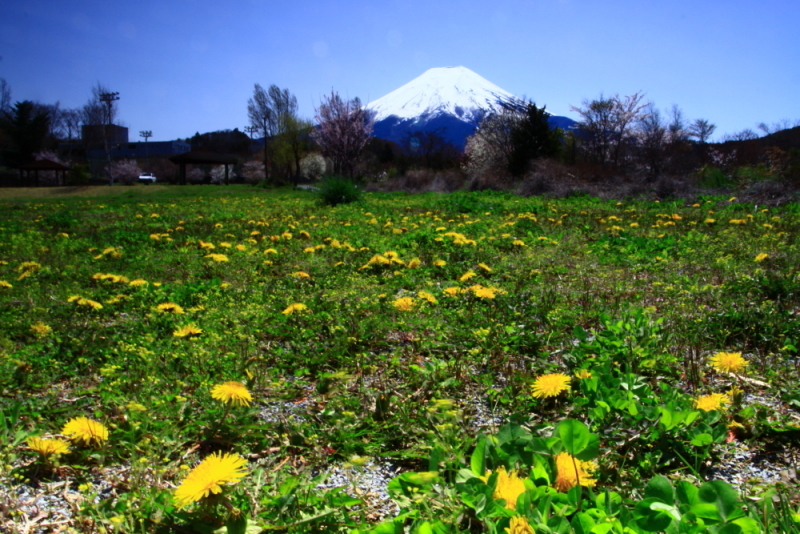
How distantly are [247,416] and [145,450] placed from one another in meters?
0.31

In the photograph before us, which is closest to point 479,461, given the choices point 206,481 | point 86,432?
point 206,481

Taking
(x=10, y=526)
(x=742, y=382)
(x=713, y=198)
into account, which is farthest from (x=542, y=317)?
(x=713, y=198)

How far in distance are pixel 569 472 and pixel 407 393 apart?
836 mm

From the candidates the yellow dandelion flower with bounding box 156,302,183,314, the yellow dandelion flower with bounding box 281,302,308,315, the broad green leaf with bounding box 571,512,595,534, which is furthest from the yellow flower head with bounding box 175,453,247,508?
the yellow dandelion flower with bounding box 156,302,183,314

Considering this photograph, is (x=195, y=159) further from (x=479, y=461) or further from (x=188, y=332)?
(x=479, y=461)

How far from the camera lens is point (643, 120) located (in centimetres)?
3725

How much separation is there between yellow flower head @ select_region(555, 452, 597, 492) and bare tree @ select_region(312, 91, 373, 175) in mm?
34504

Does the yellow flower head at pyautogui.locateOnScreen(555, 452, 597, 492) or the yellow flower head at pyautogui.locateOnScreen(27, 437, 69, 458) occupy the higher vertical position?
the yellow flower head at pyautogui.locateOnScreen(555, 452, 597, 492)

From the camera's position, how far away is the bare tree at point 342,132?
3509 centimetres

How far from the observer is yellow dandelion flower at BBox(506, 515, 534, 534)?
38.2 inches

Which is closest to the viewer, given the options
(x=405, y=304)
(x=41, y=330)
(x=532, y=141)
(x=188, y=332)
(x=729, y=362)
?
(x=729, y=362)

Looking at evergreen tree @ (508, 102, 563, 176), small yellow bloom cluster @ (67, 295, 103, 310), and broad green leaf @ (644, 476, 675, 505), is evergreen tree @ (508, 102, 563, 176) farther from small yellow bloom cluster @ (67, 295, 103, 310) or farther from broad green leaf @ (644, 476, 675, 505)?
broad green leaf @ (644, 476, 675, 505)

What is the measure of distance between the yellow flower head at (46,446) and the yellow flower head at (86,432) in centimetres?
4

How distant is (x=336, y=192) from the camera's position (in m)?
12.5
